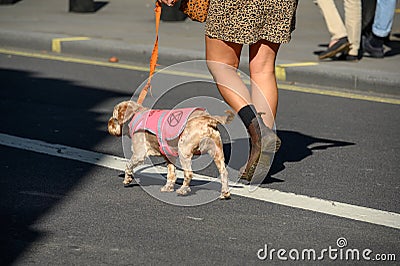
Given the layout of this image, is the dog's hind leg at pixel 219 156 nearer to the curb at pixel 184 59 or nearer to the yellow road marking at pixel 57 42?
the curb at pixel 184 59

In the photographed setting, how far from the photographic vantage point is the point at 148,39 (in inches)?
446

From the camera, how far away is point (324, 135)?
6.72 m

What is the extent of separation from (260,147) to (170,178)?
1.75 feet

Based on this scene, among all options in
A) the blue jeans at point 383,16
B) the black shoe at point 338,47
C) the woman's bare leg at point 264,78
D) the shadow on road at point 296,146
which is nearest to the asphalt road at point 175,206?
the shadow on road at point 296,146

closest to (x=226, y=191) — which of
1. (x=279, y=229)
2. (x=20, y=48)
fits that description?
(x=279, y=229)

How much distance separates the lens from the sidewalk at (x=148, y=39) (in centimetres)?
909

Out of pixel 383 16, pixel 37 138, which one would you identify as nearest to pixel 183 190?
pixel 37 138

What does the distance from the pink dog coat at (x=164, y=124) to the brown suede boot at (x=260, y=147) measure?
17.3 inches

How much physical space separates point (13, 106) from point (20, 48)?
4161 millimetres

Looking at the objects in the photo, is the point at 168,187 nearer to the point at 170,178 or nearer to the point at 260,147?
the point at 170,178

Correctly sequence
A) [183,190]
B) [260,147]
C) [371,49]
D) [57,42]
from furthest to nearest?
[57,42], [371,49], [260,147], [183,190]

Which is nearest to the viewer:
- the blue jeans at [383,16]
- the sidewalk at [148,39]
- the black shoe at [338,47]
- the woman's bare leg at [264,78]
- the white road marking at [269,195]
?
the white road marking at [269,195]

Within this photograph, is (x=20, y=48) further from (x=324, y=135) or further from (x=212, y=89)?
(x=324, y=135)

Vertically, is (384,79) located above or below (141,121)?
below
